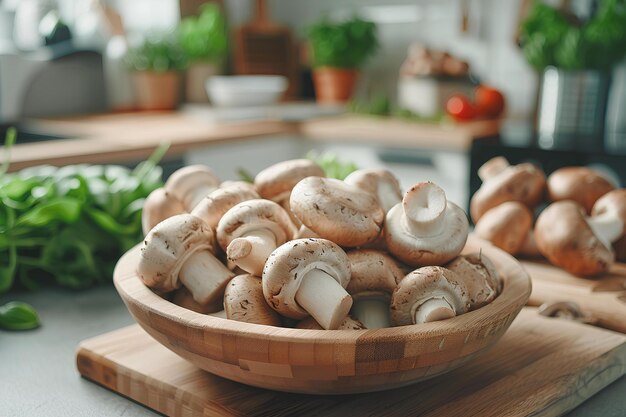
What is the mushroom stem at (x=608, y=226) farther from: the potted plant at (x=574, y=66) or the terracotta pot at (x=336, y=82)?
the terracotta pot at (x=336, y=82)

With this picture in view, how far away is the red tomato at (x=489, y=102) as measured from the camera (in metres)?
2.85

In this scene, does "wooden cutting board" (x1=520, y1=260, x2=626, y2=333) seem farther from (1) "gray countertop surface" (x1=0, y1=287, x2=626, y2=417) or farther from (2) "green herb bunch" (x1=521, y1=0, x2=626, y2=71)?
(2) "green herb bunch" (x1=521, y1=0, x2=626, y2=71)

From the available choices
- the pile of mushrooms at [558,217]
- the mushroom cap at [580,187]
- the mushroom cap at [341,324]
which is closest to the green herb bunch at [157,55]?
the pile of mushrooms at [558,217]

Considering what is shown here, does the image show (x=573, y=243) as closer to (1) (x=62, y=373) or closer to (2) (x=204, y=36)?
(1) (x=62, y=373)

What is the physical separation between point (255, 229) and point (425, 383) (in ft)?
0.74

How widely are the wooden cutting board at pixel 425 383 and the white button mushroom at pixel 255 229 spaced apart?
0.12 m

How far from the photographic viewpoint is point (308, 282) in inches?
23.7

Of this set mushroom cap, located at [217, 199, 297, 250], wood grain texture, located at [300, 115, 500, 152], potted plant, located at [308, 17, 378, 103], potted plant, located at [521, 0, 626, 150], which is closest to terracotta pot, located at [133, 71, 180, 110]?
potted plant, located at [308, 17, 378, 103]

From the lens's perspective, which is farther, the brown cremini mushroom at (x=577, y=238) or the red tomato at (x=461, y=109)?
the red tomato at (x=461, y=109)

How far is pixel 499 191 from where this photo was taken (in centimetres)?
112

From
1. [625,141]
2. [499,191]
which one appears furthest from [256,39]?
[499,191]

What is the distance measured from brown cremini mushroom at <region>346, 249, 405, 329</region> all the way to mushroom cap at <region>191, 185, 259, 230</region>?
0.14 m

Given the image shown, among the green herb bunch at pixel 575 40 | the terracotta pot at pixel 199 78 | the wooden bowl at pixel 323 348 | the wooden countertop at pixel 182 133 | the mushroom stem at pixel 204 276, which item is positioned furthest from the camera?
the terracotta pot at pixel 199 78

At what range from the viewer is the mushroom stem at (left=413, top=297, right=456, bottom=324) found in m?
0.60
